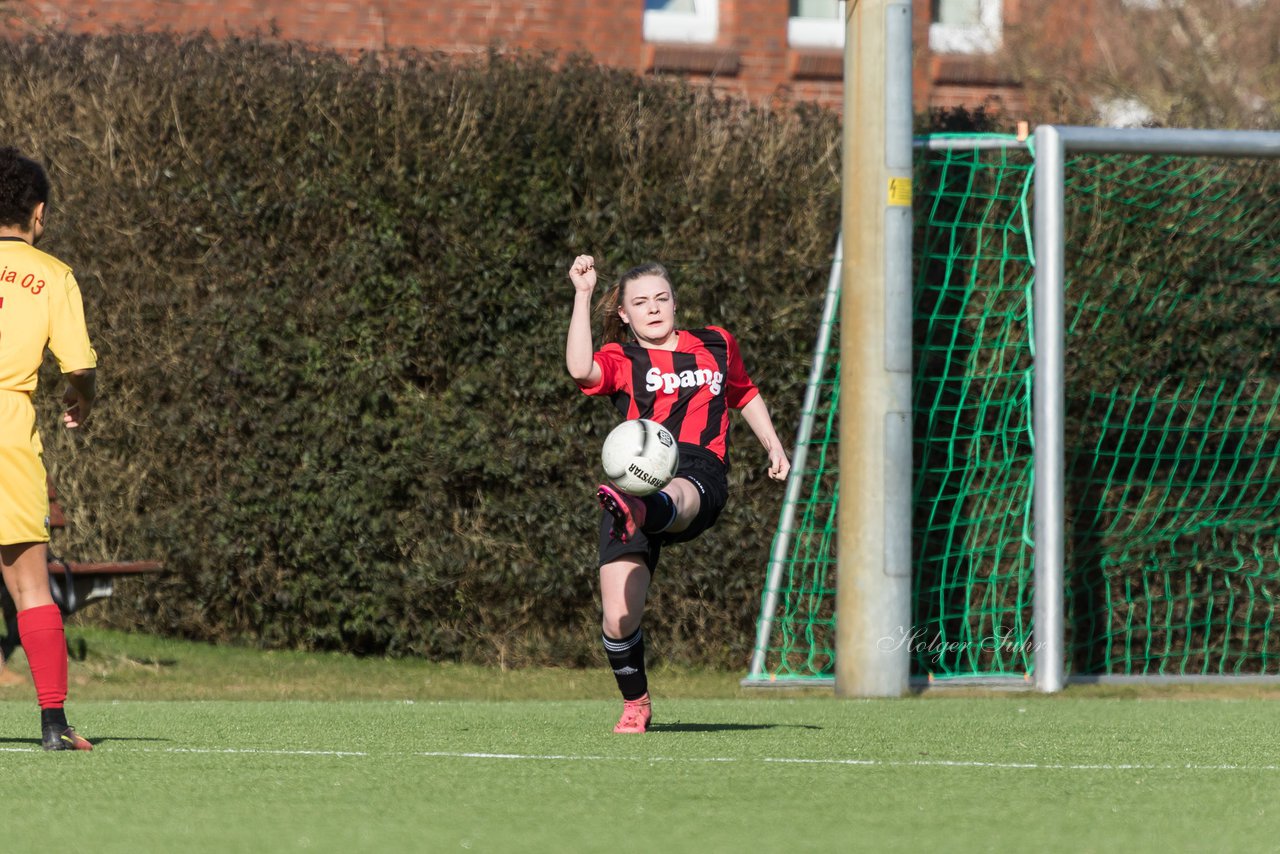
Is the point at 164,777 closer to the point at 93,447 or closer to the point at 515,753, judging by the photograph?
the point at 515,753

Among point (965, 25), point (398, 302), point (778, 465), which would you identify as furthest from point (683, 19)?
point (778, 465)

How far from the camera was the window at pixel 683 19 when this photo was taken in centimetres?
1772

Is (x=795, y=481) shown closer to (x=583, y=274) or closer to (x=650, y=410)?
(x=650, y=410)

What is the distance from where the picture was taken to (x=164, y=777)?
5547 mm

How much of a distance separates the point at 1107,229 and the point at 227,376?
499 centimetres

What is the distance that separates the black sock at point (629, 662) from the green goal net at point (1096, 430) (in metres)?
3.37

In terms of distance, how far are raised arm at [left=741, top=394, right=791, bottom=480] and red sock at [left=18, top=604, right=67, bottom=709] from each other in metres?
2.58

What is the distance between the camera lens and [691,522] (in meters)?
6.74

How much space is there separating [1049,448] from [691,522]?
3674 mm

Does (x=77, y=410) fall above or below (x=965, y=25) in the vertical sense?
below

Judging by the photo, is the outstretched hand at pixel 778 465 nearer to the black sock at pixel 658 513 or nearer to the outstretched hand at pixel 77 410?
the black sock at pixel 658 513

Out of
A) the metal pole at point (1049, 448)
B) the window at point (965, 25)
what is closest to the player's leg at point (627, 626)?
the metal pole at point (1049, 448)

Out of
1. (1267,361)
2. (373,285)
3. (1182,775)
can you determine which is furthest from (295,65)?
(1182,775)

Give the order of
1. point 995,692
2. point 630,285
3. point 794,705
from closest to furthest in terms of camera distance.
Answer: point 630,285 → point 794,705 → point 995,692
